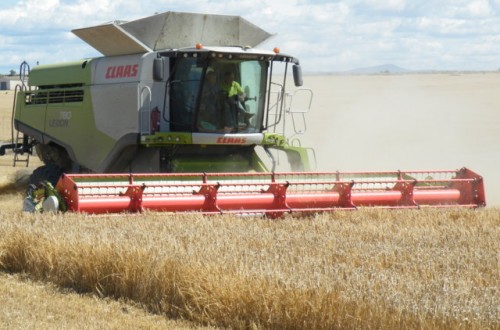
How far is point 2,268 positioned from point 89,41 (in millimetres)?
5813

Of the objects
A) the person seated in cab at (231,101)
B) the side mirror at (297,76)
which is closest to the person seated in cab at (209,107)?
the person seated in cab at (231,101)

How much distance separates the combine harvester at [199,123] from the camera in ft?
30.3

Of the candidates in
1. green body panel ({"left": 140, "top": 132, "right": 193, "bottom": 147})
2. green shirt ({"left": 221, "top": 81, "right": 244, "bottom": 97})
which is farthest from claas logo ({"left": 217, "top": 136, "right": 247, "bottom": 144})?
green shirt ({"left": 221, "top": 81, "right": 244, "bottom": 97})

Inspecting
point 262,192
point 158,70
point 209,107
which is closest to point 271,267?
point 262,192

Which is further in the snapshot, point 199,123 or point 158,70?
point 199,123

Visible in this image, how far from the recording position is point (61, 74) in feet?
41.4

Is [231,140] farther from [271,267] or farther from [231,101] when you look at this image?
[271,267]

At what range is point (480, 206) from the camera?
957 centimetres

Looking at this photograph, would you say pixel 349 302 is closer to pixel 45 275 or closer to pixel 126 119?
pixel 45 275

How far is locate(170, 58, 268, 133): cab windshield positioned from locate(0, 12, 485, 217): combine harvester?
1cm

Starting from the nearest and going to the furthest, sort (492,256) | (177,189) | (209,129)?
1. (492,256)
2. (177,189)
3. (209,129)

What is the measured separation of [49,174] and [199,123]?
3.19 meters

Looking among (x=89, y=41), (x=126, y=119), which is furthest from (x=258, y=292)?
(x=89, y=41)

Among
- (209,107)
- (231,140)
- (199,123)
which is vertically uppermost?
(209,107)
